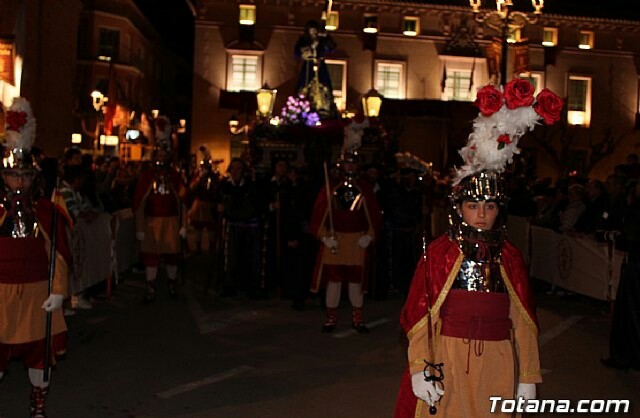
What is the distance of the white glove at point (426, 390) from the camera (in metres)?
3.91

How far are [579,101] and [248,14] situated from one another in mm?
18042

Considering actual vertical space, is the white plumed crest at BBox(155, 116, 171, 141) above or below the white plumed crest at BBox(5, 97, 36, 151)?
above

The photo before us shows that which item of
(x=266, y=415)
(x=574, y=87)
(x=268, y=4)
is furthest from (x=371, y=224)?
(x=574, y=87)

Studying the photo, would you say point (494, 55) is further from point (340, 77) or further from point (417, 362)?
point (340, 77)

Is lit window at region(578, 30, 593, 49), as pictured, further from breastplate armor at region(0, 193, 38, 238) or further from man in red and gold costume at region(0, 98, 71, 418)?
breastplate armor at region(0, 193, 38, 238)

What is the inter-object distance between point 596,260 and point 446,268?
7.85 metres

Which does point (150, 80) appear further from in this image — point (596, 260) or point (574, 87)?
point (596, 260)

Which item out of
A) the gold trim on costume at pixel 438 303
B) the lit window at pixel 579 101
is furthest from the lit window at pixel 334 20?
the gold trim on costume at pixel 438 303

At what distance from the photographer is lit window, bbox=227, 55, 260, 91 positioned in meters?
35.5

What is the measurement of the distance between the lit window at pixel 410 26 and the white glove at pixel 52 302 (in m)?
33.0

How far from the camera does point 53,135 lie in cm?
1964

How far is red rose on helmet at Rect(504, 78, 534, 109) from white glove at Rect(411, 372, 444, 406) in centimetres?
158

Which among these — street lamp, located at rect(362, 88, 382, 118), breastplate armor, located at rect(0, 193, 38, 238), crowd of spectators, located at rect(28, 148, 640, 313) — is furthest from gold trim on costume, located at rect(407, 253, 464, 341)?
street lamp, located at rect(362, 88, 382, 118)

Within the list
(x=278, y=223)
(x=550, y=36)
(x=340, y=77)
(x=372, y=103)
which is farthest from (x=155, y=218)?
(x=550, y=36)
